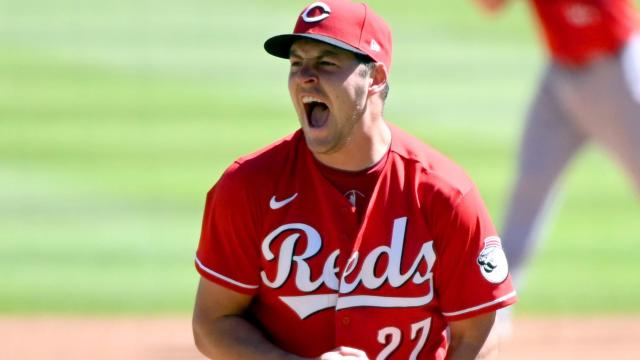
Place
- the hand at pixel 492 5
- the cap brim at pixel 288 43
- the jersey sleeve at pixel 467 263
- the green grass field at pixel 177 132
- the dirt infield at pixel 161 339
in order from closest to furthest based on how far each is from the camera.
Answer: the cap brim at pixel 288 43, the jersey sleeve at pixel 467 263, the hand at pixel 492 5, the dirt infield at pixel 161 339, the green grass field at pixel 177 132

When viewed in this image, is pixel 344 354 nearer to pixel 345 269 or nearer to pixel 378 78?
pixel 345 269

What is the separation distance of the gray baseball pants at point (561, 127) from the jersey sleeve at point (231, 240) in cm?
272

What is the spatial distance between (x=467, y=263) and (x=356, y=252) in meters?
0.32

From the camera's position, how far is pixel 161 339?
22.9 ft

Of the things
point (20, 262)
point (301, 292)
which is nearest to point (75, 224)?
point (20, 262)

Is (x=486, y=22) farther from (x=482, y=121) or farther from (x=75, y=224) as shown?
(x=75, y=224)

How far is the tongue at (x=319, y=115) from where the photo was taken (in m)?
3.71

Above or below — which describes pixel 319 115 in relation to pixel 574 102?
below

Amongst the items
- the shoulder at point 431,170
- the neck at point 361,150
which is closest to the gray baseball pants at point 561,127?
the shoulder at point 431,170

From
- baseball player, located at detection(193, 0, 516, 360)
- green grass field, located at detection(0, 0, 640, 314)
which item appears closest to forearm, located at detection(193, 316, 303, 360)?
baseball player, located at detection(193, 0, 516, 360)

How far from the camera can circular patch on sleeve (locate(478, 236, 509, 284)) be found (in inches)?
150

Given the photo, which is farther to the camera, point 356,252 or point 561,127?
point 561,127

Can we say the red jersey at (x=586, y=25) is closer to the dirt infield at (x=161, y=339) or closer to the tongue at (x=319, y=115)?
the dirt infield at (x=161, y=339)

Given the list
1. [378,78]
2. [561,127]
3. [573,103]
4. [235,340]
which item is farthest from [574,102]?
[235,340]
